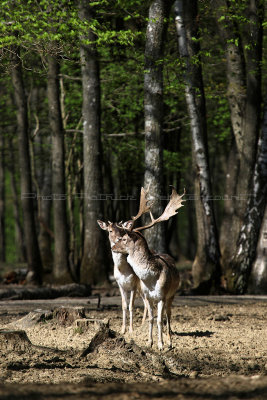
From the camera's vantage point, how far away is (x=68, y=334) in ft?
32.3

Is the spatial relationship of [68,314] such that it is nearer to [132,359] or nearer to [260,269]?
[132,359]

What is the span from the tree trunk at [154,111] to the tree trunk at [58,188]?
6088 mm

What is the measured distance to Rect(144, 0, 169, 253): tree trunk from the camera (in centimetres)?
1441

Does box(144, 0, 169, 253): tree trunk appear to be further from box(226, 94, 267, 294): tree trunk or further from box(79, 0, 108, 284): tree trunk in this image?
box(79, 0, 108, 284): tree trunk

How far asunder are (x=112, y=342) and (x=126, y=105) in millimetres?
18772

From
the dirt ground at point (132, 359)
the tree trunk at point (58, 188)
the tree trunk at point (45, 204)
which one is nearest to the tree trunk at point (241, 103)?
the tree trunk at point (58, 188)

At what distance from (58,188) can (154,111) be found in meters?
7.15

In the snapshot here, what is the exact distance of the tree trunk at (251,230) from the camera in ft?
55.6

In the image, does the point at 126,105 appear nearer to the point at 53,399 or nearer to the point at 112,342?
the point at 112,342

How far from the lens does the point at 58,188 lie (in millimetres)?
20953

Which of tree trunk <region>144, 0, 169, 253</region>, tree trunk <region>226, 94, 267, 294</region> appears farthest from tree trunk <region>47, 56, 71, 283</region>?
tree trunk <region>144, 0, 169, 253</region>

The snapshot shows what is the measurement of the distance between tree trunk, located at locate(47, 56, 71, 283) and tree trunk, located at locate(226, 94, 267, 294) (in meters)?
5.42

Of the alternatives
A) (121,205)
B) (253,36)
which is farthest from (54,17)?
(121,205)

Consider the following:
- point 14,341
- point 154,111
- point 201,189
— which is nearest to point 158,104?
point 154,111
